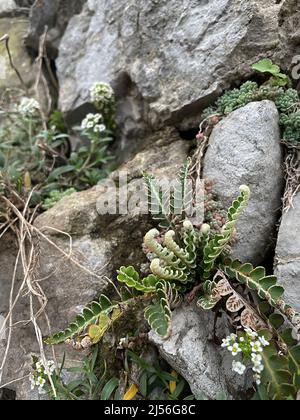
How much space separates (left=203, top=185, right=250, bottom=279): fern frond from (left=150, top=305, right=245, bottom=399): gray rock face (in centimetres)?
34

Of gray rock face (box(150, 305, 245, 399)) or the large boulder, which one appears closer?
gray rock face (box(150, 305, 245, 399))

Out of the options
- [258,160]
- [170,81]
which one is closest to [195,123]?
[170,81]

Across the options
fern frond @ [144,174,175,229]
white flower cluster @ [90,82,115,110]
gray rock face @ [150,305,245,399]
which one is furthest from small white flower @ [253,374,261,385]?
white flower cluster @ [90,82,115,110]

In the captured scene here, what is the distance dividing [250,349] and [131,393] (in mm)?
690

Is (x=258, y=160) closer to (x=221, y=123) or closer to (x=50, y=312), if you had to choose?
(x=221, y=123)

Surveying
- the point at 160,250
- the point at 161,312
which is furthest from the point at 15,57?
the point at 161,312

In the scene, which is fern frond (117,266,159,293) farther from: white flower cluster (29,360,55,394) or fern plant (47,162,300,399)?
white flower cluster (29,360,55,394)

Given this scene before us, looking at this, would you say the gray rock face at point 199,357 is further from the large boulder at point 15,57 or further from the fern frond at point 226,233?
the large boulder at point 15,57

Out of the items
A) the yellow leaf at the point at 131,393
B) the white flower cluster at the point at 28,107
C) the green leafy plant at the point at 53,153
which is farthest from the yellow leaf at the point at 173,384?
the white flower cluster at the point at 28,107

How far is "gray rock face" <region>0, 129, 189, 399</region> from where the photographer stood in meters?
2.61

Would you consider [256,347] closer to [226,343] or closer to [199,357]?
[226,343]

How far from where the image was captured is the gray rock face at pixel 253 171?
259 centimetres

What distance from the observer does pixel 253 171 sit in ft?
8.50

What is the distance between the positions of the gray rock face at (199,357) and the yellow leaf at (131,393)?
234 mm
